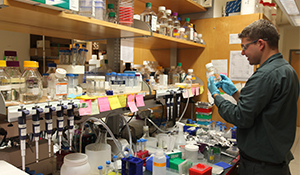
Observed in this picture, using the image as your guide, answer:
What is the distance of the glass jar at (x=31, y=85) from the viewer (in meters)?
1.10

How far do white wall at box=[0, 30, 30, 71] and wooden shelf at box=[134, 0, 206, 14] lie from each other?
3.50 m

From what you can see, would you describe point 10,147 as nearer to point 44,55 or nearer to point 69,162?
point 69,162

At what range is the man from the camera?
4.53ft

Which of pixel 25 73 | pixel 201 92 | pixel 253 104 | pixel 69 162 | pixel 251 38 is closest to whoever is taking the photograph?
pixel 25 73

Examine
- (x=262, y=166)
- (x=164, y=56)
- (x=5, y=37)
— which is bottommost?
(x=262, y=166)

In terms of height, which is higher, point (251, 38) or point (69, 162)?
point (251, 38)

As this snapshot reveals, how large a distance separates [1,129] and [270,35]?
1835mm

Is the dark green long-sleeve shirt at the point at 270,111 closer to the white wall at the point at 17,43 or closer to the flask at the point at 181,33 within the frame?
the flask at the point at 181,33

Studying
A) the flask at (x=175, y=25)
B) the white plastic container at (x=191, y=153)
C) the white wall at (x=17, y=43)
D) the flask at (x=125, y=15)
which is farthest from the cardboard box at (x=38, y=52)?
the white plastic container at (x=191, y=153)

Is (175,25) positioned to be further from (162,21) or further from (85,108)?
(85,108)

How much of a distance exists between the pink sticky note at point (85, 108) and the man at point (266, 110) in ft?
3.14

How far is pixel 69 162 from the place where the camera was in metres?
1.25

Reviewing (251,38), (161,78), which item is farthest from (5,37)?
(251,38)

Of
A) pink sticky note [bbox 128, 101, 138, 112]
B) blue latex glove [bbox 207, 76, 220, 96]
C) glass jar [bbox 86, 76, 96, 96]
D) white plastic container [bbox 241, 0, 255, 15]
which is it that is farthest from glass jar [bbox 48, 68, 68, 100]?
white plastic container [bbox 241, 0, 255, 15]
